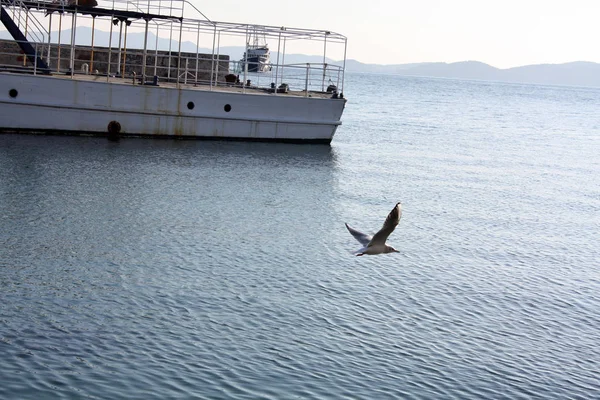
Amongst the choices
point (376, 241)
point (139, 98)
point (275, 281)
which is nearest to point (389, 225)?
point (376, 241)

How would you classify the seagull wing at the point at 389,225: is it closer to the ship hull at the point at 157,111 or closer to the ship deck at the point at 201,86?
the ship hull at the point at 157,111

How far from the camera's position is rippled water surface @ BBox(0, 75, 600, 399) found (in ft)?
48.9

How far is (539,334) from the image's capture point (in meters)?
18.0

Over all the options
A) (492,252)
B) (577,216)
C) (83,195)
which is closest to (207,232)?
(83,195)

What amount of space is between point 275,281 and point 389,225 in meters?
7.75

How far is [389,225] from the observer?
12.4 meters

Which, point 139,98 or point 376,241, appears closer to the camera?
point 376,241

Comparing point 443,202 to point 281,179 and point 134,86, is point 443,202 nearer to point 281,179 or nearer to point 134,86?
point 281,179

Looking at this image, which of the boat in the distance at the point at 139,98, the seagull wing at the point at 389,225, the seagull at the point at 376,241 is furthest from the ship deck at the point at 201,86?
the seagull wing at the point at 389,225

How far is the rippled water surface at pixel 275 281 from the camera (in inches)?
586

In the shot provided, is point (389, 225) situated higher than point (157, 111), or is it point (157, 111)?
point (157, 111)

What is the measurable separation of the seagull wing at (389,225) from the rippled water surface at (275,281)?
2.74 m

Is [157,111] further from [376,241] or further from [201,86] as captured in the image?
[376,241]

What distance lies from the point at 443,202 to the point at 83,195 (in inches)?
519
